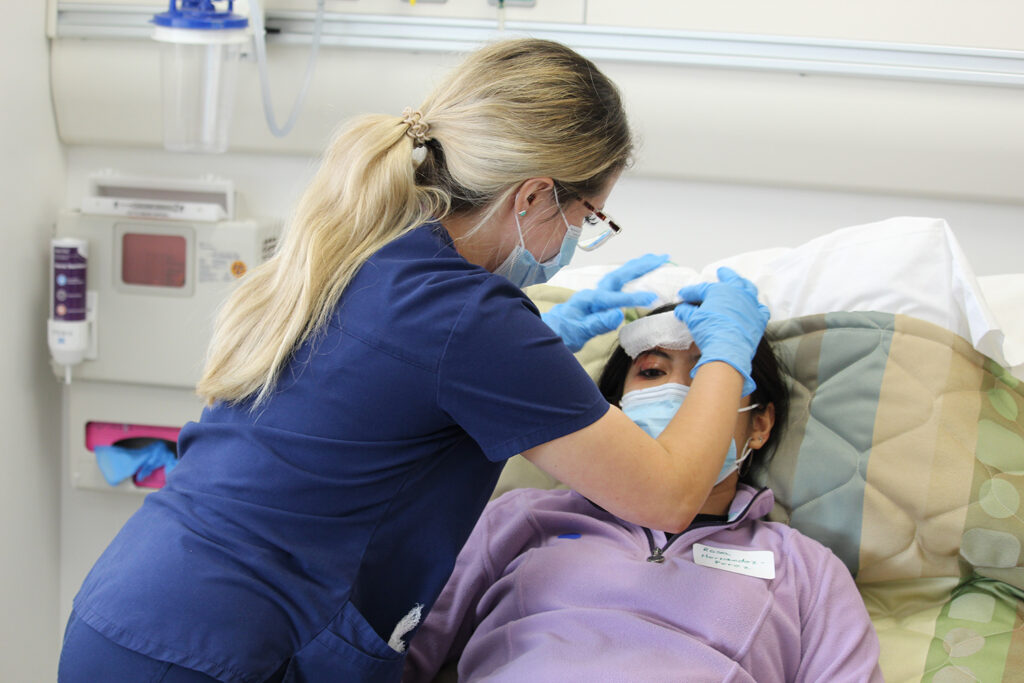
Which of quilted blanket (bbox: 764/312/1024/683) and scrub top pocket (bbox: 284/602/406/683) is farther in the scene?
quilted blanket (bbox: 764/312/1024/683)

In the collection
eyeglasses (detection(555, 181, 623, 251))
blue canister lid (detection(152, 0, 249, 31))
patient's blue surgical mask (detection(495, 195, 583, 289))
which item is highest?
blue canister lid (detection(152, 0, 249, 31))

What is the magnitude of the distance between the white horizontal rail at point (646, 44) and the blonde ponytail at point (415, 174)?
81 centimetres

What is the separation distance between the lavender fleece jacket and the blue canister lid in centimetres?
112

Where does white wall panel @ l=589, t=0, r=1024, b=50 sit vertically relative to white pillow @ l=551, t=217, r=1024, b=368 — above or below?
above

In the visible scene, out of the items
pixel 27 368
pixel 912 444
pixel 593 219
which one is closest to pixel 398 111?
pixel 593 219

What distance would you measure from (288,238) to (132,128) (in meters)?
1.17

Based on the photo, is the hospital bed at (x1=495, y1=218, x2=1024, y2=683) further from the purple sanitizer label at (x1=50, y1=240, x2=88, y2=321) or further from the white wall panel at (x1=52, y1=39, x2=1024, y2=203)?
the purple sanitizer label at (x1=50, y1=240, x2=88, y2=321)

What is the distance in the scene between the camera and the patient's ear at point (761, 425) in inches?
63.7

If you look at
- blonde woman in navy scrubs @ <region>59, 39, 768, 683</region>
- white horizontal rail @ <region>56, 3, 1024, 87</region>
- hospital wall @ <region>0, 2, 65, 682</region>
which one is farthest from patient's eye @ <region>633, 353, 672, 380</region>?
hospital wall @ <region>0, 2, 65, 682</region>

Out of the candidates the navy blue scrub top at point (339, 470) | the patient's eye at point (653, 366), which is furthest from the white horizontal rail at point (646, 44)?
the navy blue scrub top at point (339, 470)

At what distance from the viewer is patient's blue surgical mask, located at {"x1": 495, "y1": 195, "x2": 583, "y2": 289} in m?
1.31

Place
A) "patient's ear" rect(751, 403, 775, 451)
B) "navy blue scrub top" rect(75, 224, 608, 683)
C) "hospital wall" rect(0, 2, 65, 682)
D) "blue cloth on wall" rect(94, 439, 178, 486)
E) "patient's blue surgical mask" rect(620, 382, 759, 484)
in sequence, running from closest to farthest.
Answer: "navy blue scrub top" rect(75, 224, 608, 683) → "patient's blue surgical mask" rect(620, 382, 759, 484) → "patient's ear" rect(751, 403, 775, 451) → "hospital wall" rect(0, 2, 65, 682) → "blue cloth on wall" rect(94, 439, 178, 486)

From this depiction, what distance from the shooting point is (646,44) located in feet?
6.63

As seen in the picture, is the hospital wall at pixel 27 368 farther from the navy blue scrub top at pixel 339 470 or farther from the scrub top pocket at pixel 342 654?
the scrub top pocket at pixel 342 654
